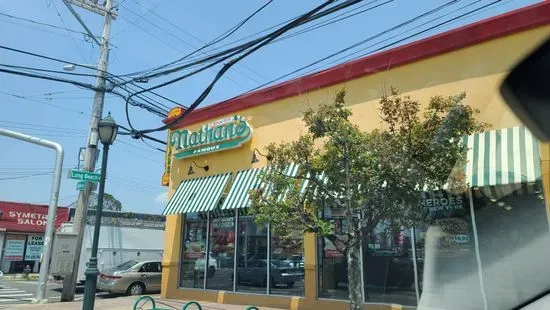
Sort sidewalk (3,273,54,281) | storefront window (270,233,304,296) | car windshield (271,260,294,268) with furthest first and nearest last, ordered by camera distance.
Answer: sidewalk (3,273,54,281) → car windshield (271,260,294,268) → storefront window (270,233,304,296)

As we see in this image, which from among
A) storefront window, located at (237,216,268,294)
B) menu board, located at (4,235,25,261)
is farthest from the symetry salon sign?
menu board, located at (4,235,25,261)

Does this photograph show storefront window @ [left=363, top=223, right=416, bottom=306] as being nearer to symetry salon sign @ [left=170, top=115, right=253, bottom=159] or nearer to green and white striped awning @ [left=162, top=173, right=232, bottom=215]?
green and white striped awning @ [left=162, top=173, right=232, bottom=215]

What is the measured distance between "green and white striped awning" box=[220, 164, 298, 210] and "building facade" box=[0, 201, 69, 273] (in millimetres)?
21643

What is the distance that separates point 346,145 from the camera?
24.8ft

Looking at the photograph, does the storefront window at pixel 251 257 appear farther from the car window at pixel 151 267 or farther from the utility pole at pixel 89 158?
the car window at pixel 151 267

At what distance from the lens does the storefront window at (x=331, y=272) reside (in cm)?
1155

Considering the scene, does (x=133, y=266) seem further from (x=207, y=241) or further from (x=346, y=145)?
(x=346, y=145)

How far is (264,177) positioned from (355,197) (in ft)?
6.66

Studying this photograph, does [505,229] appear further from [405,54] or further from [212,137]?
[212,137]

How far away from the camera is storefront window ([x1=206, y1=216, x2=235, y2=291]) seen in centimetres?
1418

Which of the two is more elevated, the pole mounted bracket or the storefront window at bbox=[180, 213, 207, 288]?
the pole mounted bracket

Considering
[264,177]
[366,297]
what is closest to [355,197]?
[264,177]

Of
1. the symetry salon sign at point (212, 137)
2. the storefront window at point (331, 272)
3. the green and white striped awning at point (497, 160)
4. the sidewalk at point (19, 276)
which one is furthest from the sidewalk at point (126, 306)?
the sidewalk at point (19, 276)

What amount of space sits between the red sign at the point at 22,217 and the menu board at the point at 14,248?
64 cm
